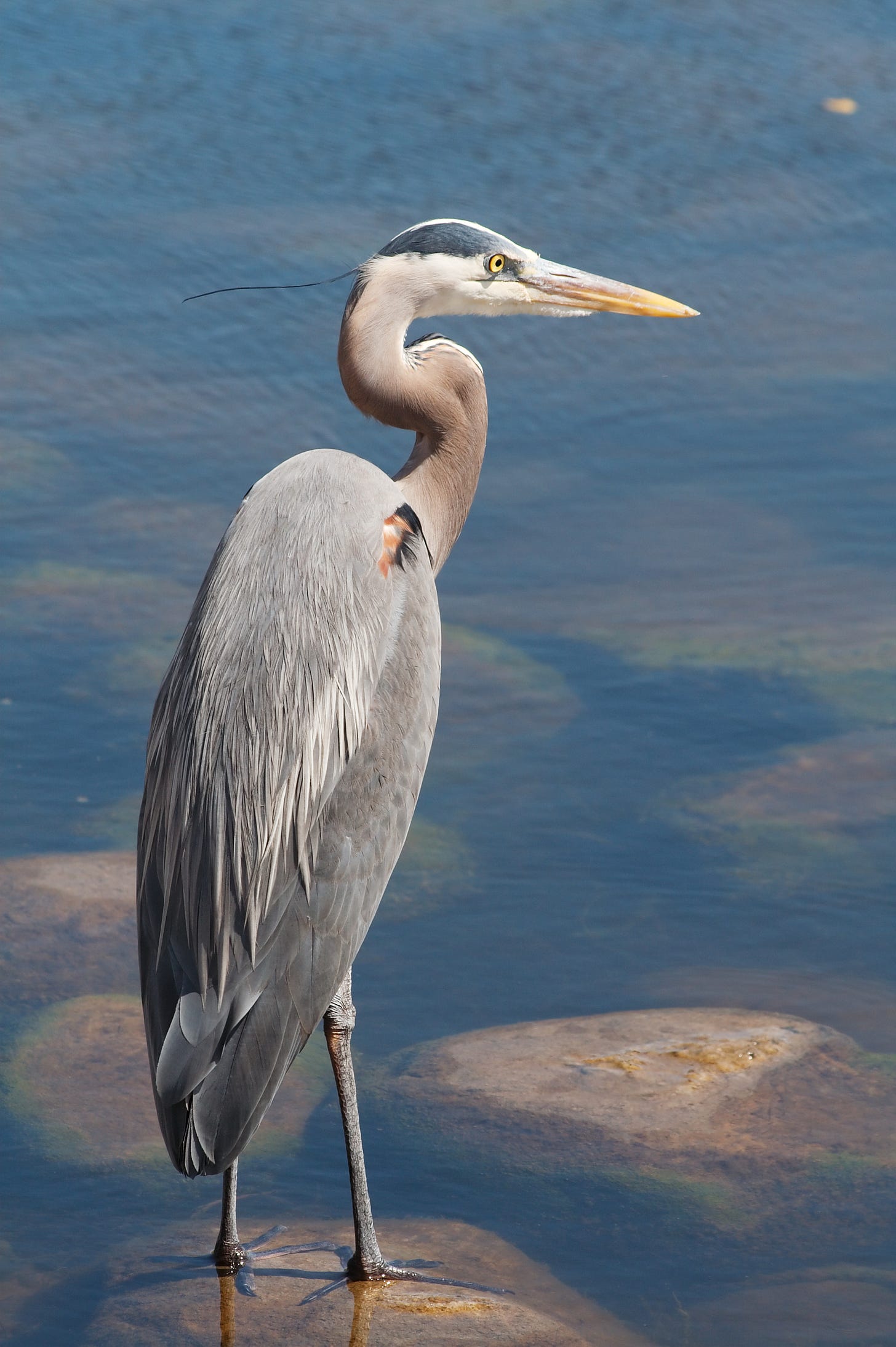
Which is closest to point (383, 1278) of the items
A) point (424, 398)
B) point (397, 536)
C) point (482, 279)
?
point (397, 536)

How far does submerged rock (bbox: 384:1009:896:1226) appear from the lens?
4207mm

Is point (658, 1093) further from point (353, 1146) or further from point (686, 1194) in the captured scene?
point (353, 1146)

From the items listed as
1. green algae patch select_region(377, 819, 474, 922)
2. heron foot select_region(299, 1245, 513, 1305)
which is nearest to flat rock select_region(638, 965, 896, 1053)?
green algae patch select_region(377, 819, 474, 922)

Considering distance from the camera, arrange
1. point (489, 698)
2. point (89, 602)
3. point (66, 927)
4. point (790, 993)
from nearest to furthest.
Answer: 1. point (790, 993)
2. point (66, 927)
3. point (489, 698)
4. point (89, 602)

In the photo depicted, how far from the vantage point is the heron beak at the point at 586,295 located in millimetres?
4547

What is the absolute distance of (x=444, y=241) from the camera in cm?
431

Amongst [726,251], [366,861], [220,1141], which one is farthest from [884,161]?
[220,1141]

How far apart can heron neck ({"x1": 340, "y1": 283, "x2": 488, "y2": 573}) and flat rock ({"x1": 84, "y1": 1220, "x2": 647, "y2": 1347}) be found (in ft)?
5.56

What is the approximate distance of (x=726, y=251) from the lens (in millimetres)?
9430

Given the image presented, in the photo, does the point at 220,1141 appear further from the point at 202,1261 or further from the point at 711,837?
the point at 711,837

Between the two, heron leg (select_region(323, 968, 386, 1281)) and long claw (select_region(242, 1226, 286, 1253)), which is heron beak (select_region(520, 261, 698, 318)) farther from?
long claw (select_region(242, 1226, 286, 1253))

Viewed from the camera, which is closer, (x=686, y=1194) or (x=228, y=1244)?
(x=228, y=1244)

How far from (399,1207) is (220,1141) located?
0.86 meters

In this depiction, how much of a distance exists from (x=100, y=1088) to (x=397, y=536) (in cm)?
168
